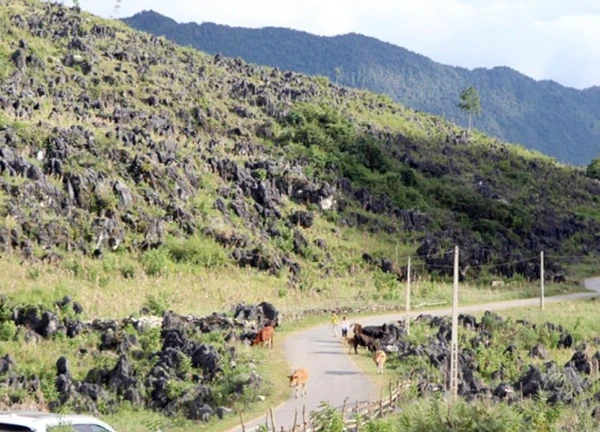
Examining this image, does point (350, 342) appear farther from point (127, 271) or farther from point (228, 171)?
point (228, 171)

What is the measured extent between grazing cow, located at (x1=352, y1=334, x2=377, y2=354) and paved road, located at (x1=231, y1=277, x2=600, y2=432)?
21.4 inches

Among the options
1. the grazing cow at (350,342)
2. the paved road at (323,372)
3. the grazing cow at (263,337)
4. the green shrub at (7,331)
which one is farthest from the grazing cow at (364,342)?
the green shrub at (7,331)

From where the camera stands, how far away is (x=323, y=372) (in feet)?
101

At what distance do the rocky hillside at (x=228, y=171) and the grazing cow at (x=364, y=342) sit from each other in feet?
45.1

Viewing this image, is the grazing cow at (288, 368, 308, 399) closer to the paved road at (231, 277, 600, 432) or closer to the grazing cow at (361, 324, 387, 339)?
the paved road at (231, 277, 600, 432)

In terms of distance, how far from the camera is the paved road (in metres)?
26.0

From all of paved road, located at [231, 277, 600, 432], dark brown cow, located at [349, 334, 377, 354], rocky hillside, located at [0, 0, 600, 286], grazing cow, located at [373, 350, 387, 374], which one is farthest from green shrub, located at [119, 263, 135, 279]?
grazing cow, located at [373, 350, 387, 374]

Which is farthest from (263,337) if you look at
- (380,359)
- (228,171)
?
(228,171)

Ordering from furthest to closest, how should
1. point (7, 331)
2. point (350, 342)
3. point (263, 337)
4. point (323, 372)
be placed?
point (350, 342), point (263, 337), point (7, 331), point (323, 372)

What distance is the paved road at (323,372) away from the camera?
85.5 feet

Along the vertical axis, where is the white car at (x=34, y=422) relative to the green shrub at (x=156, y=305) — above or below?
above

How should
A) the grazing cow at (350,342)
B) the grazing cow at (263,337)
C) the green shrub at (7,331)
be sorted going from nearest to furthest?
the green shrub at (7,331) < the grazing cow at (263,337) < the grazing cow at (350,342)

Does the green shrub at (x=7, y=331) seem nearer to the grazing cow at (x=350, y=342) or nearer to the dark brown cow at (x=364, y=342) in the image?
the grazing cow at (x=350, y=342)

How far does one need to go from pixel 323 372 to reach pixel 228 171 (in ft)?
103
